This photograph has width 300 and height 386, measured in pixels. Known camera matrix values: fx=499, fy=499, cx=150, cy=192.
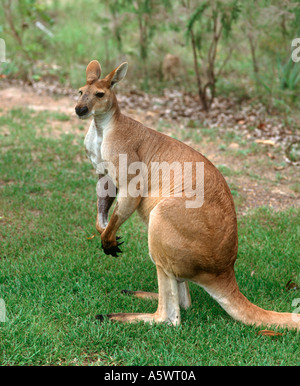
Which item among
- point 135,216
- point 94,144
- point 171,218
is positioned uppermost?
point 94,144

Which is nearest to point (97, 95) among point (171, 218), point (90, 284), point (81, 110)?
point (81, 110)

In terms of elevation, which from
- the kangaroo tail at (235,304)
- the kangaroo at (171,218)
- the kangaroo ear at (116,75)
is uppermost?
the kangaroo ear at (116,75)

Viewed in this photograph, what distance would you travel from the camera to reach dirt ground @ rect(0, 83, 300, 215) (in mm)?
6078

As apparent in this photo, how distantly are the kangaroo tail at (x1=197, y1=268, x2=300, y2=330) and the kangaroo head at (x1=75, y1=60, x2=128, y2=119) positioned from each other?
4.48ft

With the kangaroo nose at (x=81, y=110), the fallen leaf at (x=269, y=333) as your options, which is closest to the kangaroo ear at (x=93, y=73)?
the kangaroo nose at (x=81, y=110)

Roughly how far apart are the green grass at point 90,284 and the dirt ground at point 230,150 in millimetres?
526

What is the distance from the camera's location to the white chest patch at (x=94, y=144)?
3600 mm

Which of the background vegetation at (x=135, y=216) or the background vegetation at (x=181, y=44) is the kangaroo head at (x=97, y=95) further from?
the background vegetation at (x=181, y=44)

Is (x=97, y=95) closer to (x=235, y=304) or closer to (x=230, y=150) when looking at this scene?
(x=235, y=304)

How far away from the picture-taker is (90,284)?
13.3 feet

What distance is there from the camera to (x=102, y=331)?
3330mm

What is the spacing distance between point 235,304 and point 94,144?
1.49 m
